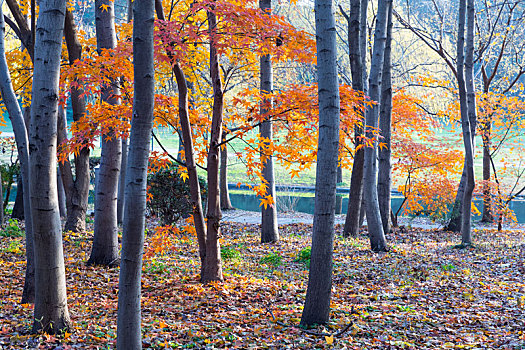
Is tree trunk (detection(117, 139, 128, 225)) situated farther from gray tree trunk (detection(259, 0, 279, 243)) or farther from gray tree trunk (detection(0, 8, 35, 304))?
gray tree trunk (detection(0, 8, 35, 304))

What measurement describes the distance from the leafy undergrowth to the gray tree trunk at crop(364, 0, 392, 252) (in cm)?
47

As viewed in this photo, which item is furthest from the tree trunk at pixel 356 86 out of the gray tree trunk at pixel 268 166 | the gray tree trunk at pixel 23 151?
the gray tree trunk at pixel 23 151

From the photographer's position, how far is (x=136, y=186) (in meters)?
2.98

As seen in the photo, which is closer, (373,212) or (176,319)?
(176,319)

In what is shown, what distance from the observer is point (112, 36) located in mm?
6645

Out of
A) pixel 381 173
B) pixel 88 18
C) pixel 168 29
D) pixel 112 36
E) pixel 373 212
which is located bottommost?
pixel 373 212

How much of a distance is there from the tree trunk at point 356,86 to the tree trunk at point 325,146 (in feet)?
14.6

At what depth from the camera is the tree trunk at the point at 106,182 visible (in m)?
6.46

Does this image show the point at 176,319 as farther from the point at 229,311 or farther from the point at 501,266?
the point at 501,266

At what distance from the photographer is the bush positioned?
10.7 metres

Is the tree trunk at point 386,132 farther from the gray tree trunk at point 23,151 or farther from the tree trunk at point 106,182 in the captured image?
the gray tree trunk at point 23,151

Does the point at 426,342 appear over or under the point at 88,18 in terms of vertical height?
under

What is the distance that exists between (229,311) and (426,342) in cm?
205

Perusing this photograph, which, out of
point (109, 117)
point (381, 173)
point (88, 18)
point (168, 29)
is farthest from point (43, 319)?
point (88, 18)
